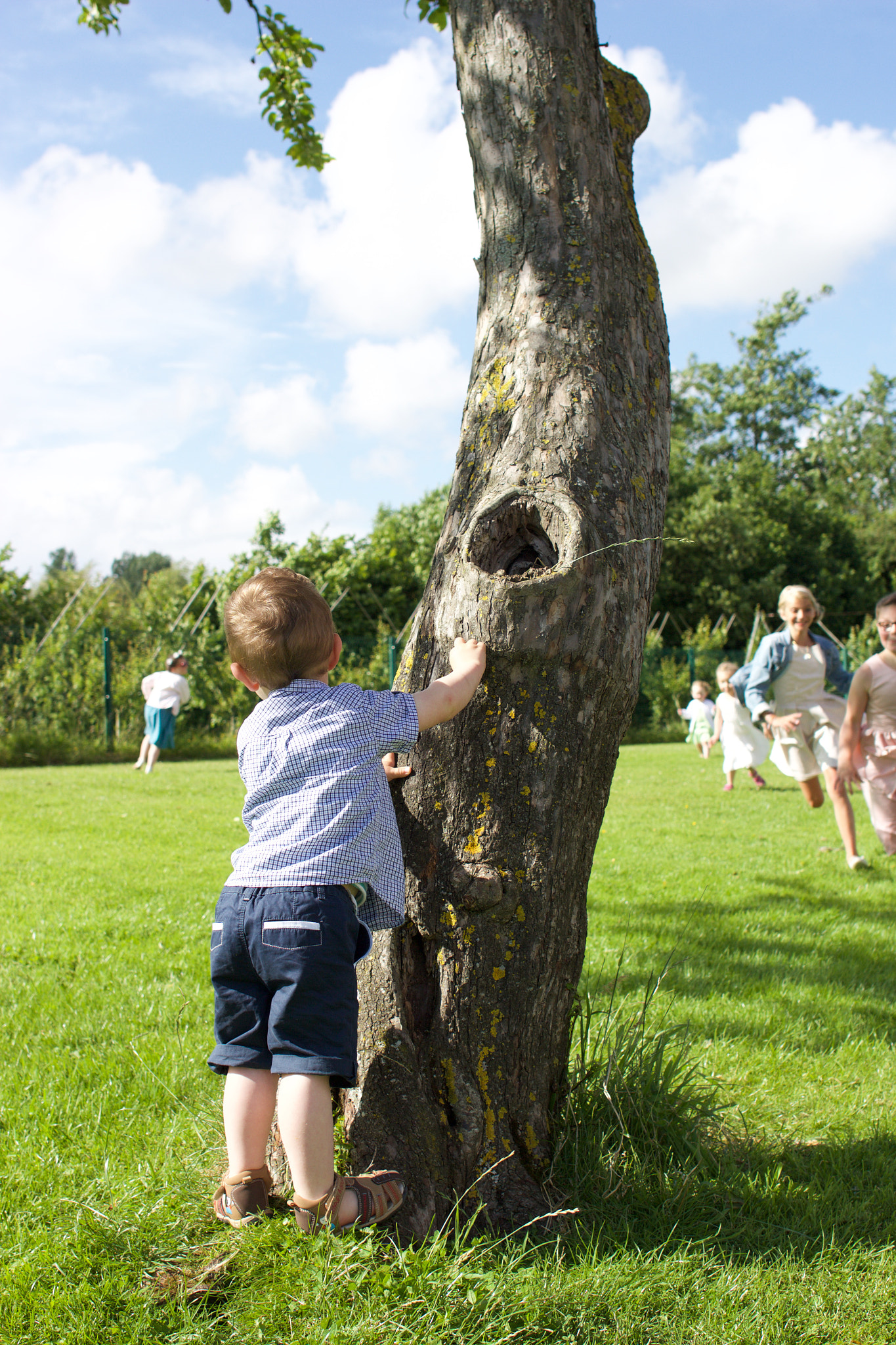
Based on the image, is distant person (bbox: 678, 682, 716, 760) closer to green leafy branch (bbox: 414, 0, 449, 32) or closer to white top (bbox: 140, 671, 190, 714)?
white top (bbox: 140, 671, 190, 714)

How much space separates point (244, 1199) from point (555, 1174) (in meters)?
0.84

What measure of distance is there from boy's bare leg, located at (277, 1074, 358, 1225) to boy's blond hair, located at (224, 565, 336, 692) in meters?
1.00

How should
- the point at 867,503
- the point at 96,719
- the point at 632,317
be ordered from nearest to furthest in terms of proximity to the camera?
the point at 632,317
the point at 96,719
the point at 867,503

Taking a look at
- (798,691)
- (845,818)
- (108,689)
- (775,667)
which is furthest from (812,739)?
(108,689)

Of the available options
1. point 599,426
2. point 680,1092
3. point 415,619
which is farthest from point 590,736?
point 680,1092

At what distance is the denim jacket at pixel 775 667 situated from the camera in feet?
26.8

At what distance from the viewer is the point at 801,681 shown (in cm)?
830

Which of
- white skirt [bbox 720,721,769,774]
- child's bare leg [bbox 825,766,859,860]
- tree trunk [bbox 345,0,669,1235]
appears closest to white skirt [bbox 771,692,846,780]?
child's bare leg [bbox 825,766,859,860]

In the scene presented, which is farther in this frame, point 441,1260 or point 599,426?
point 599,426

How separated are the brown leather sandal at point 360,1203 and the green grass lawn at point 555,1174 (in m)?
0.05

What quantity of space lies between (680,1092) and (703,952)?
209 centimetres

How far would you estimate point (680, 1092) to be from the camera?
9.52 feet

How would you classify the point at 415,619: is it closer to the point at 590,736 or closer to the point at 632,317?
the point at 590,736

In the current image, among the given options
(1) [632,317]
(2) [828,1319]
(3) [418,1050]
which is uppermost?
(1) [632,317]
